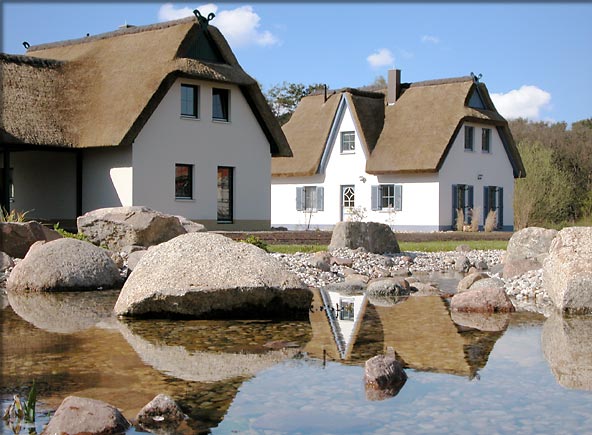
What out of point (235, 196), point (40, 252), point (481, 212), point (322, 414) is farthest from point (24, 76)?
point (322, 414)

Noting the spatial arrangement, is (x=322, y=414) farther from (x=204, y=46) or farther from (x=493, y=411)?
(x=204, y=46)

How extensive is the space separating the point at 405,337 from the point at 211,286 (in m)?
2.34

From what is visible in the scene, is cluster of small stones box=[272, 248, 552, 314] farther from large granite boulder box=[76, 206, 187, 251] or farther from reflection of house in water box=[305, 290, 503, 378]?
large granite boulder box=[76, 206, 187, 251]

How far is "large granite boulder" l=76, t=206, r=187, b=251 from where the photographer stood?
16.7m

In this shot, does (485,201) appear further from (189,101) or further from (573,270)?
(573,270)

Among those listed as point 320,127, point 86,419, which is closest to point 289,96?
point 320,127

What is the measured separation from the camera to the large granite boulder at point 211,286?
30.4ft

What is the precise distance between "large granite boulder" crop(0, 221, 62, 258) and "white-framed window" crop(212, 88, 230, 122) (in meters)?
11.8

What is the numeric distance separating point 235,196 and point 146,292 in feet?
58.4

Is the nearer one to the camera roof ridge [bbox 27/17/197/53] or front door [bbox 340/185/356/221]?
roof ridge [bbox 27/17/197/53]

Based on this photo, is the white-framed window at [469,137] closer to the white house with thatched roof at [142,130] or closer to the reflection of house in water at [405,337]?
the white house with thatched roof at [142,130]

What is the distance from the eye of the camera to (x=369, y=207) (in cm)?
3609

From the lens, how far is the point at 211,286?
9.26 meters

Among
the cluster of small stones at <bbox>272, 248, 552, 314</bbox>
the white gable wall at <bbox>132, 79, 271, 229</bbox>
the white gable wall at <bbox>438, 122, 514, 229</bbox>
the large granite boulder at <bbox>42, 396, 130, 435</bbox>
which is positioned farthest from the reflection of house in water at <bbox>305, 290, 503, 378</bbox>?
the white gable wall at <bbox>438, 122, 514, 229</bbox>
